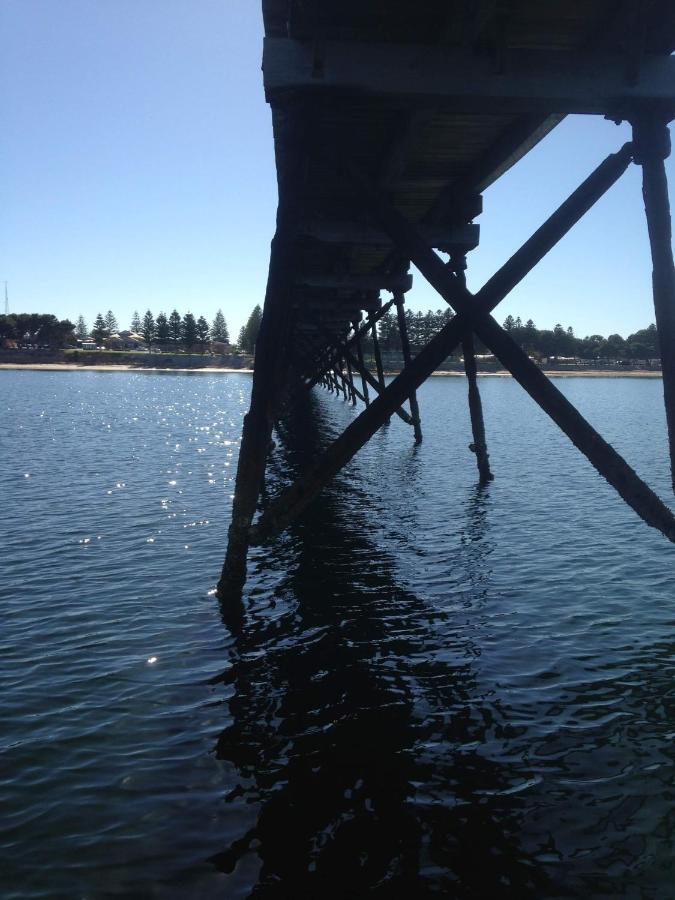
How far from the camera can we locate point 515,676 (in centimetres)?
658

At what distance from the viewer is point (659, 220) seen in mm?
6594

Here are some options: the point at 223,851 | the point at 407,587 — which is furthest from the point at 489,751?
the point at 407,587

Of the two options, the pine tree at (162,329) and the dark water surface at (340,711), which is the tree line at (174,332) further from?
the dark water surface at (340,711)

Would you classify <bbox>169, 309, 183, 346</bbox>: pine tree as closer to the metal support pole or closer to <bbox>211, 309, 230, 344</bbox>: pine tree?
<bbox>211, 309, 230, 344</bbox>: pine tree

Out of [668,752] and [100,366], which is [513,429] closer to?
[668,752]

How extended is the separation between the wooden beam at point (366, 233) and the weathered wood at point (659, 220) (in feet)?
19.3

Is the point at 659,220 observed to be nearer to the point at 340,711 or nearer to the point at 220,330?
the point at 340,711

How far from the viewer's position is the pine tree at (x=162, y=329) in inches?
6142

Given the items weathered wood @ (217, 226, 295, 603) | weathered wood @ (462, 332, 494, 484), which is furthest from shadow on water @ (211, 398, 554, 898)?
weathered wood @ (462, 332, 494, 484)

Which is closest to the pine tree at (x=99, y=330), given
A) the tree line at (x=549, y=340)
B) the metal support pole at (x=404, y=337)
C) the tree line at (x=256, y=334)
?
the tree line at (x=256, y=334)

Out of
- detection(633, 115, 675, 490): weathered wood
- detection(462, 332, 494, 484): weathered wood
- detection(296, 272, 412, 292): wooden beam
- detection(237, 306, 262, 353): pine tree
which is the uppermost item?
detection(237, 306, 262, 353): pine tree

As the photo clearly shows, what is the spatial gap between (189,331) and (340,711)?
518ft

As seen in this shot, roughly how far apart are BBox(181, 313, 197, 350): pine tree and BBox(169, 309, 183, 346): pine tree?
0.93 meters

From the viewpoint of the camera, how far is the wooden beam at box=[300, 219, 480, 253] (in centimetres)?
1223
